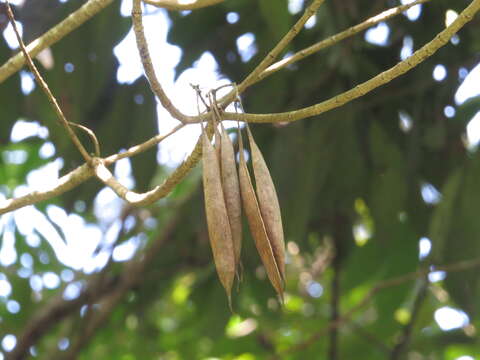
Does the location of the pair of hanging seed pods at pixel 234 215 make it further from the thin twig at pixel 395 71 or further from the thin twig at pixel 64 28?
the thin twig at pixel 64 28

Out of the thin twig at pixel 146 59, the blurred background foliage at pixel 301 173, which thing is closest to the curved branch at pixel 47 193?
the thin twig at pixel 146 59

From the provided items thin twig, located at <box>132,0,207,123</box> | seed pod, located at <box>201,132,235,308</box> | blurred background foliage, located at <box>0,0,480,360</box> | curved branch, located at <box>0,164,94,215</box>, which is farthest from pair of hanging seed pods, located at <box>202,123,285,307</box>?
blurred background foliage, located at <box>0,0,480,360</box>

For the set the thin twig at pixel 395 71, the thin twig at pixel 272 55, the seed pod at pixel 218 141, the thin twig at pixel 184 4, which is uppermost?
the thin twig at pixel 184 4

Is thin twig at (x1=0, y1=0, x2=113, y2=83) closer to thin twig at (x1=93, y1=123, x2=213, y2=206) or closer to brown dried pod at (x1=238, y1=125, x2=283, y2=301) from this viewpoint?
thin twig at (x1=93, y1=123, x2=213, y2=206)

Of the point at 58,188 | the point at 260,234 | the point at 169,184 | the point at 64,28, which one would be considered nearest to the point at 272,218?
the point at 260,234

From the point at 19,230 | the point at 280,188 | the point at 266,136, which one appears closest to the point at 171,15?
the point at 266,136

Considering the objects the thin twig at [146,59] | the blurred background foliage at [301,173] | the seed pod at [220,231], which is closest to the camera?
the seed pod at [220,231]

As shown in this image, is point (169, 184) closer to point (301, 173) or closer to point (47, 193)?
point (47, 193)
